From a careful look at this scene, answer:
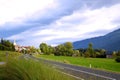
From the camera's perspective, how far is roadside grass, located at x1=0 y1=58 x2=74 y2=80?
6832mm

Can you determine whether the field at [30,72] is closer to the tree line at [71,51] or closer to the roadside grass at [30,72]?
the roadside grass at [30,72]

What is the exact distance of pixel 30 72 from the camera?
23.7 feet

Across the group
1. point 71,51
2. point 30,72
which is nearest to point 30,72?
point 30,72

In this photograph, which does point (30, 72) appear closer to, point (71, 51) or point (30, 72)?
point (30, 72)

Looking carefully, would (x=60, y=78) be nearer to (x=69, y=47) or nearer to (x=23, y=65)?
(x=23, y=65)

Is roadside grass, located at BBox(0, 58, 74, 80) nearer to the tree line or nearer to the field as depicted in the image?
the field

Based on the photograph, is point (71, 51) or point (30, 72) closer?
point (30, 72)

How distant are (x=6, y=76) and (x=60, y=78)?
7.33 ft

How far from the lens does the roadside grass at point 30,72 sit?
6832 mm

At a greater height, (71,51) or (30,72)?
(71,51)

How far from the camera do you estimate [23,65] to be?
7.98 meters

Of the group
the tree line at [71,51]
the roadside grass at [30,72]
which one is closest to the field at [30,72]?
the roadside grass at [30,72]

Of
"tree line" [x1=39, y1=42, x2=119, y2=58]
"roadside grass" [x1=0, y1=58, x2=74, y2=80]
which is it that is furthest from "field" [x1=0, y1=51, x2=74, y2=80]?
"tree line" [x1=39, y1=42, x2=119, y2=58]

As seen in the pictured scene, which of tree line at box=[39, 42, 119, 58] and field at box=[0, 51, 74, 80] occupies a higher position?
tree line at box=[39, 42, 119, 58]
